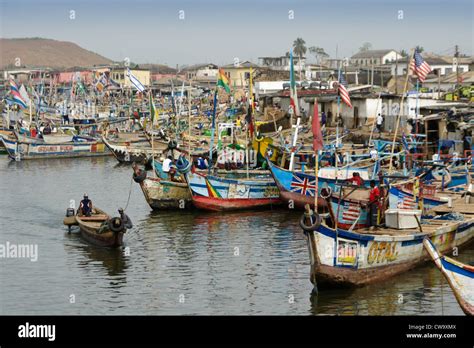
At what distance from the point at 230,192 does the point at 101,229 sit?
26.1 ft

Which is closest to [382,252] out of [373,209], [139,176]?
[373,209]

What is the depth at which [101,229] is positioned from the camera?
27172mm

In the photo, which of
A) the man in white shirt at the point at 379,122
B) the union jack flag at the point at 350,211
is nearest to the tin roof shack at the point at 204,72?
the man in white shirt at the point at 379,122

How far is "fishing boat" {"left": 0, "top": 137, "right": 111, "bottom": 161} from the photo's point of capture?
194 ft

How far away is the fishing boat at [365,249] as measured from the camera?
20.7 m

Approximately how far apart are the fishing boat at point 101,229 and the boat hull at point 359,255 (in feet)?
25.3

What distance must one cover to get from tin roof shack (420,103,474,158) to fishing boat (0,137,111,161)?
2673 centimetres

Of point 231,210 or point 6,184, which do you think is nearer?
point 231,210

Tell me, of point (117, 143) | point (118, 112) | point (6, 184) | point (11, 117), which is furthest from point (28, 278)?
point (118, 112)

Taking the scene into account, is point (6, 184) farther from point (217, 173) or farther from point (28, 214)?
point (217, 173)

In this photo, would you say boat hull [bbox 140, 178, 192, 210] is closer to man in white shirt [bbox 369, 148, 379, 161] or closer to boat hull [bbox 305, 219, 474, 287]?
man in white shirt [bbox 369, 148, 379, 161]
